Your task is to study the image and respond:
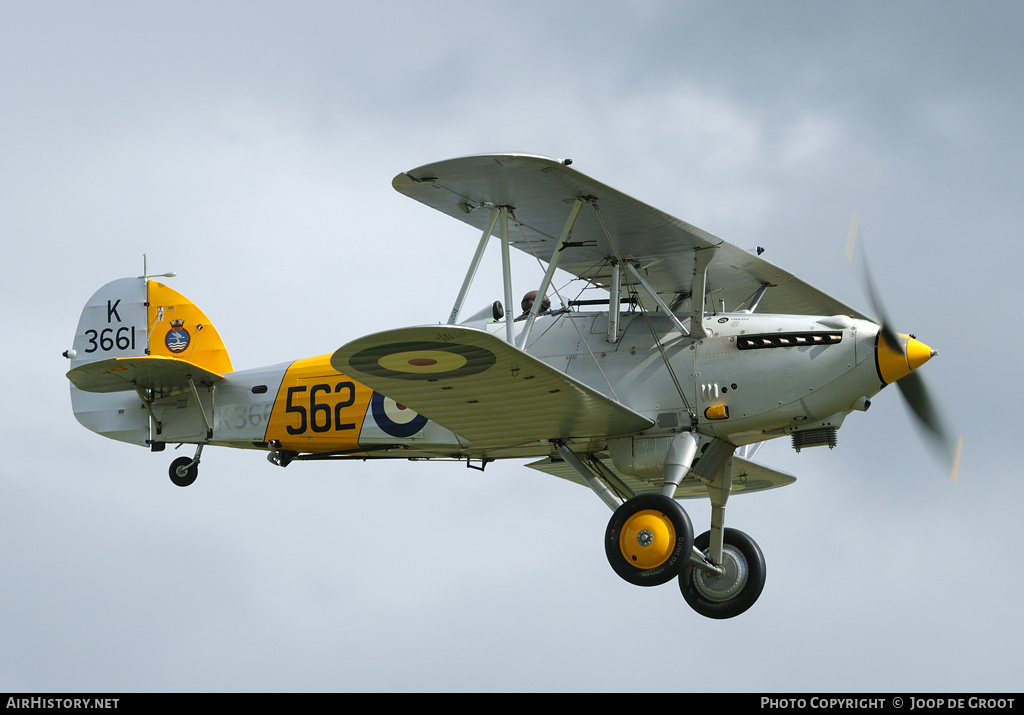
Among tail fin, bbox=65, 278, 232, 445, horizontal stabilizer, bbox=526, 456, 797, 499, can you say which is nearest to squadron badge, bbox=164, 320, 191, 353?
tail fin, bbox=65, 278, 232, 445

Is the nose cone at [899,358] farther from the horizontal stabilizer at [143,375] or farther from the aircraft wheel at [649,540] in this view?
the horizontal stabilizer at [143,375]

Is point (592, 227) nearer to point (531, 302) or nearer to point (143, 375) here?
point (531, 302)

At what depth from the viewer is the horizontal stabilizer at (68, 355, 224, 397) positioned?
585 inches

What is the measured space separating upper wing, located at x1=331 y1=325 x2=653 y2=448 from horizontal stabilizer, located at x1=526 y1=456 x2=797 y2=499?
5.69 ft

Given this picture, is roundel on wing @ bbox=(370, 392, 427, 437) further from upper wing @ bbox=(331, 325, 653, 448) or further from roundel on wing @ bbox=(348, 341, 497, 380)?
roundel on wing @ bbox=(348, 341, 497, 380)

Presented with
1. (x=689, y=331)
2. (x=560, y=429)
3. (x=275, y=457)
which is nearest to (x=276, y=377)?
(x=275, y=457)

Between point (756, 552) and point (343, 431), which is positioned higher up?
point (343, 431)

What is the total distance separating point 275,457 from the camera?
15.5 metres

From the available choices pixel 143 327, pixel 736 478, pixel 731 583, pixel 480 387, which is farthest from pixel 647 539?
pixel 143 327

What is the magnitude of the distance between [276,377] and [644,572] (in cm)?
521

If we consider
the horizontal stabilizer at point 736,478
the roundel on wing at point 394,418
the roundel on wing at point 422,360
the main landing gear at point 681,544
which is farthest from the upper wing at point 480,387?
the horizontal stabilizer at point 736,478

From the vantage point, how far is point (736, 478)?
16.1 m

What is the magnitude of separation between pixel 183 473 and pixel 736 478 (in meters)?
6.34
